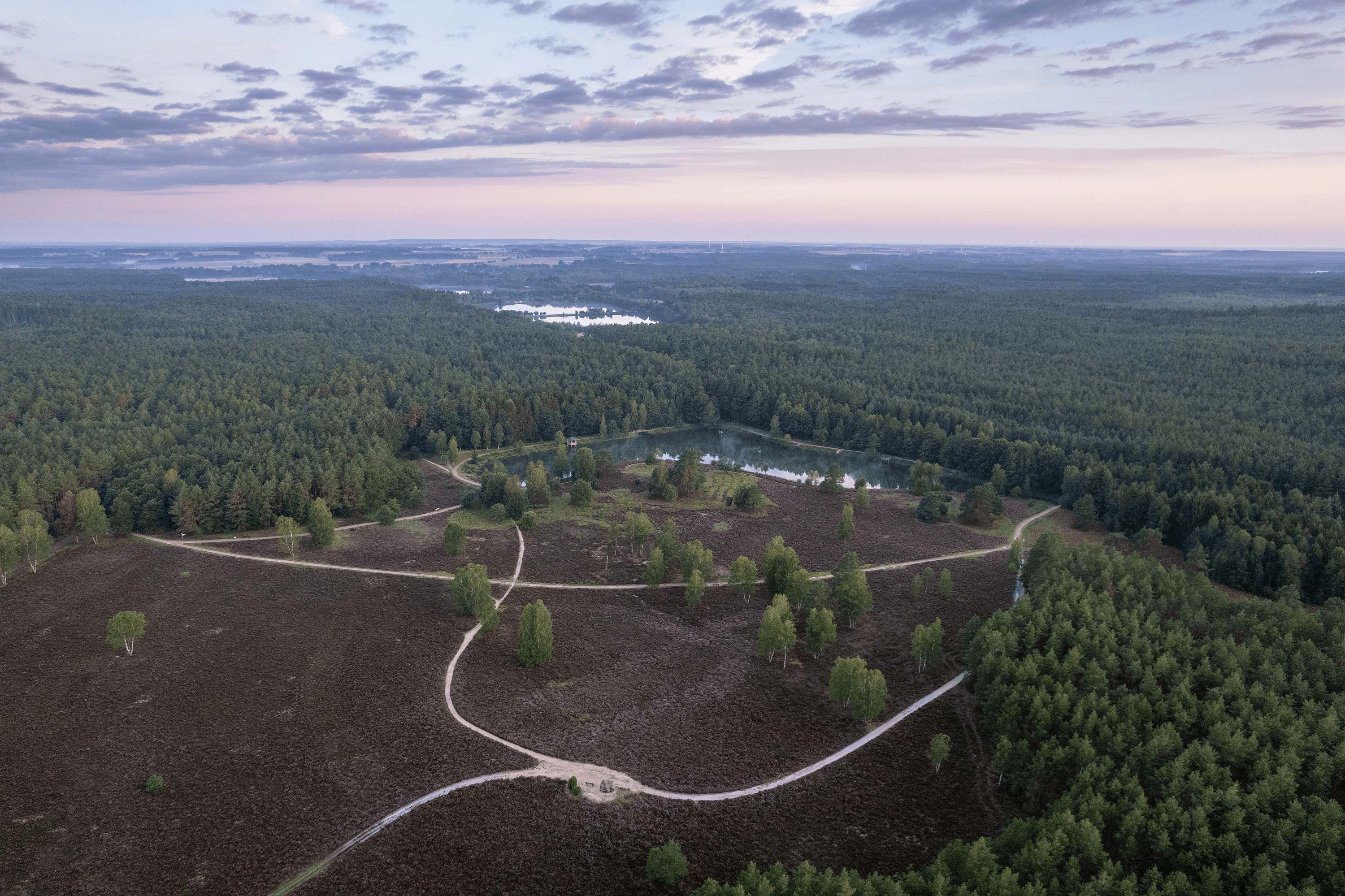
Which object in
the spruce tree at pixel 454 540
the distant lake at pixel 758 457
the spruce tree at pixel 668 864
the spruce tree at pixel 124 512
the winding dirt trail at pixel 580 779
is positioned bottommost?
the distant lake at pixel 758 457

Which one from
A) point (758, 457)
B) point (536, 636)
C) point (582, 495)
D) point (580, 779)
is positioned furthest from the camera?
point (758, 457)

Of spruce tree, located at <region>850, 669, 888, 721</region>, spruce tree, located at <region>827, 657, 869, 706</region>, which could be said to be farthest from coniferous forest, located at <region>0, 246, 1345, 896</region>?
spruce tree, located at <region>827, 657, 869, 706</region>

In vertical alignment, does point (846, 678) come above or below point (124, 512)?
below

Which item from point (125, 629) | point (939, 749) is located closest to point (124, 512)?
point (125, 629)

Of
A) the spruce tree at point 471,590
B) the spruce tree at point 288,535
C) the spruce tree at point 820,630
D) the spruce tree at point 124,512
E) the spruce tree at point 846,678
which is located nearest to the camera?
the spruce tree at point 846,678

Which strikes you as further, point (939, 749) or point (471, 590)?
point (471, 590)

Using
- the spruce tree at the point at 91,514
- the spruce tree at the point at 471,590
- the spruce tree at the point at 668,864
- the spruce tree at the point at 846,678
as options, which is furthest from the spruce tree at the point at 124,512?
the spruce tree at the point at 846,678

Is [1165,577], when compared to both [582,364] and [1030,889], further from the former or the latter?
[582,364]

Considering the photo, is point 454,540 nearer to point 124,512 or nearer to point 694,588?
point 694,588

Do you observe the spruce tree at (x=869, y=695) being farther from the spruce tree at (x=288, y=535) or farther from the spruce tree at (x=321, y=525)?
the spruce tree at (x=288, y=535)
